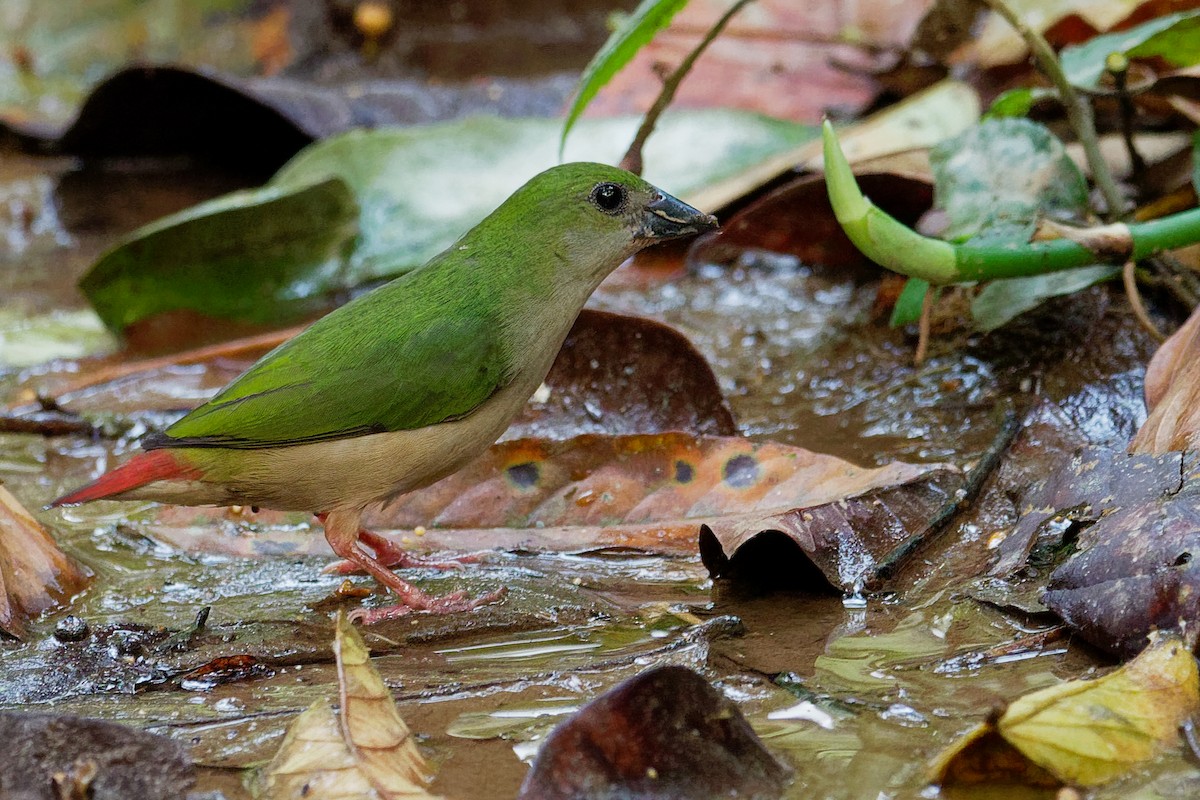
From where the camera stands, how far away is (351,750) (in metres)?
2.04

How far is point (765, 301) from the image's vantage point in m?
4.95

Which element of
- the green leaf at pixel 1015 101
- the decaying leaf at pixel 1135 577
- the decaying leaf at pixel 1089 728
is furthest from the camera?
the green leaf at pixel 1015 101

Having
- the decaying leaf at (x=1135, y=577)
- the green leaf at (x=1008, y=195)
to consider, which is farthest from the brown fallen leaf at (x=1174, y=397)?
the green leaf at (x=1008, y=195)

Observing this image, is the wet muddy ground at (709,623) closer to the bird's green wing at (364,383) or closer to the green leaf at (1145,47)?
the bird's green wing at (364,383)

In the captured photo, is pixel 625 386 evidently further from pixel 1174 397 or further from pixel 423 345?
pixel 1174 397

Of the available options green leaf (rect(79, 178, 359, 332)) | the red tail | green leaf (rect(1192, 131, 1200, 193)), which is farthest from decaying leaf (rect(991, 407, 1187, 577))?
green leaf (rect(79, 178, 359, 332))

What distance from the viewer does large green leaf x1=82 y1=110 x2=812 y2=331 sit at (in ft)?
16.5

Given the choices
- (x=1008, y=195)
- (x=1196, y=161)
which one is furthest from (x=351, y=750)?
(x=1196, y=161)

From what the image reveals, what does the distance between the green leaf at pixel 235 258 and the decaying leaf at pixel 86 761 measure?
309 cm

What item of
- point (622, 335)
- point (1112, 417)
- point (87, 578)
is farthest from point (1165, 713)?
point (87, 578)

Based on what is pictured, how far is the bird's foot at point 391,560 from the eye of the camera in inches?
129

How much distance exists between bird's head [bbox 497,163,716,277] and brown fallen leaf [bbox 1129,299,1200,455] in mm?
1134

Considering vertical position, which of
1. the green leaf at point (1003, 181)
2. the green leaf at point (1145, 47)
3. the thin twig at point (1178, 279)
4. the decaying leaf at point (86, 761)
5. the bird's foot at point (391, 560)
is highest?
the green leaf at point (1145, 47)

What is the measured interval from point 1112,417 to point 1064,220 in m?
0.56
